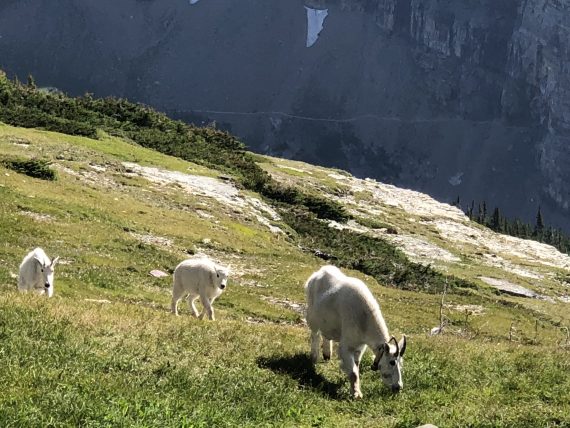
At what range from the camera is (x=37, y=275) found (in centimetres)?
2364

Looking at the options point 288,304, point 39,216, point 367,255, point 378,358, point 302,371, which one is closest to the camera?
point 378,358

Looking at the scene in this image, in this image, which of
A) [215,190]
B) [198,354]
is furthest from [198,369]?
[215,190]

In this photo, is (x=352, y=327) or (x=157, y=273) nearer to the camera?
(x=352, y=327)

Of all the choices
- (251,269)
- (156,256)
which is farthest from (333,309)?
(251,269)

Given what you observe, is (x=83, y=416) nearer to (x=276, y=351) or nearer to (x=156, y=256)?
(x=276, y=351)

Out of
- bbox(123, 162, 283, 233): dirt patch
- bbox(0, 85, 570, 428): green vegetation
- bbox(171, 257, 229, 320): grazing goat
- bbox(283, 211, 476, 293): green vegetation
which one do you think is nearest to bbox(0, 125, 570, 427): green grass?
bbox(0, 85, 570, 428): green vegetation

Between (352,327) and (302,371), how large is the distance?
156 cm

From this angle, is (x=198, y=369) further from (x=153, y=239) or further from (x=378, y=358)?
(x=153, y=239)

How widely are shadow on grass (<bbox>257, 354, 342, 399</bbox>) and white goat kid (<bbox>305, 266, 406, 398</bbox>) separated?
0.43 metres

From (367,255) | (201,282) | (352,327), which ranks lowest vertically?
(367,255)

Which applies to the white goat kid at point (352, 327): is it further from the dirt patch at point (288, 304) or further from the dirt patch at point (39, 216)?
the dirt patch at point (39, 216)

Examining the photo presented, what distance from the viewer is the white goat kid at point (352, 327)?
1477 cm

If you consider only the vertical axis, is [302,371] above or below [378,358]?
below

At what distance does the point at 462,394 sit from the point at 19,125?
2747 inches
